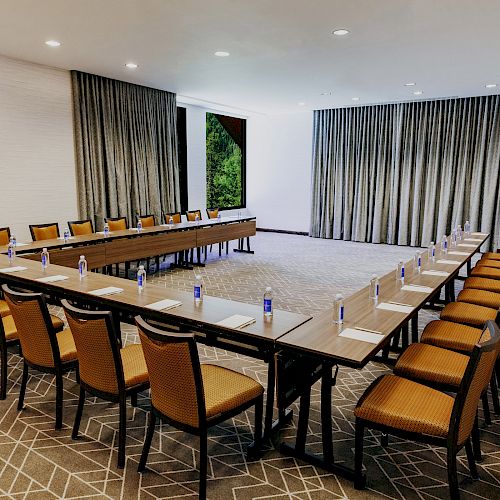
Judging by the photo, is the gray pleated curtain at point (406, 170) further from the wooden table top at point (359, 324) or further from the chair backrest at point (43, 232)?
the chair backrest at point (43, 232)

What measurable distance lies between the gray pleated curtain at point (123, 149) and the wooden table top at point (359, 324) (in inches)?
216

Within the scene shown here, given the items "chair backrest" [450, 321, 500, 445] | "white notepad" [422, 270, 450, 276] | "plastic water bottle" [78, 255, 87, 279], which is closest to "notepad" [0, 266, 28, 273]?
"plastic water bottle" [78, 255, 87, 279]

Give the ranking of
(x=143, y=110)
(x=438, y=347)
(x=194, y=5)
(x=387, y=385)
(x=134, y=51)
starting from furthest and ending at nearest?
1. (x=143, y=110)
2. (x=134, y=51)
3. (x=194, y=5)
4. (x=438, y=347)
5. (x=387, y=385)

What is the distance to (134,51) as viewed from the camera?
5.77 meters

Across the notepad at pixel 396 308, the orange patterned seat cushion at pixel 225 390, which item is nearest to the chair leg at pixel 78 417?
the orange patterned seat cushion at pixel 225 390

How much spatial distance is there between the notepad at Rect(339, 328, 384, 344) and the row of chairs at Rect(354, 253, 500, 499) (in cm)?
23

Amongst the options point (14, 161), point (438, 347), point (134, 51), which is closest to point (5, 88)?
point (14, 161)

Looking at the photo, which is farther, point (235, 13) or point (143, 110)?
point (143, 110)

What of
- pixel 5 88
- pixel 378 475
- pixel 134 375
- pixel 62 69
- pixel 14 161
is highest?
pixel 62 69

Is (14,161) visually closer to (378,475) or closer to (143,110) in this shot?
(143,110)

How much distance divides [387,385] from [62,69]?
268 inches

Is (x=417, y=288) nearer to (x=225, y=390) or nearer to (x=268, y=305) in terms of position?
(x=268, y=305)

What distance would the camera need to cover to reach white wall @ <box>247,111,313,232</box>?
1168cm

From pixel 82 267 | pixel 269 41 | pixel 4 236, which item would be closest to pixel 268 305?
pixel 82 267
